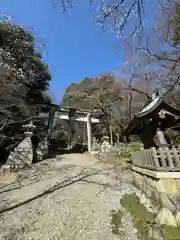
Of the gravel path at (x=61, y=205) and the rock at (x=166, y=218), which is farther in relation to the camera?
the rock at (x=166, y=218)

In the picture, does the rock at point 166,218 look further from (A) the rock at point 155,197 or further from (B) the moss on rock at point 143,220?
(A) the rock at point 155,197

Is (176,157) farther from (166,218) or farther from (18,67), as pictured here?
(18,67)

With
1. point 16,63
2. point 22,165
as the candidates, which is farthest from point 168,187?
point 16,63

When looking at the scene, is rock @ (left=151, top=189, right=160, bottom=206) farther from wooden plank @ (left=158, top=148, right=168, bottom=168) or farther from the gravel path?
the gravel path

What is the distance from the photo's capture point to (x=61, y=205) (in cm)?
531

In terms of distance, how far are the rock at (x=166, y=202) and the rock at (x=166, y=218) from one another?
84 millimetres

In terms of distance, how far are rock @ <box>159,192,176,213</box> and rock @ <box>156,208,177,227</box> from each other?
0.28 ft

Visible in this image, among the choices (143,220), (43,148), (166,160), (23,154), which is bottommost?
(143,220)

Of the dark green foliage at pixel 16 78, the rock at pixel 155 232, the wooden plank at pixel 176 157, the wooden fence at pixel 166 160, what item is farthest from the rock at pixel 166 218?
the dark green foliage at pixel 16 78

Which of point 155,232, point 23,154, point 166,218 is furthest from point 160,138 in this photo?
point 23,154

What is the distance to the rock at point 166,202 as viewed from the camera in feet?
13.9

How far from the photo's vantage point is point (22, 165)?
368 inches

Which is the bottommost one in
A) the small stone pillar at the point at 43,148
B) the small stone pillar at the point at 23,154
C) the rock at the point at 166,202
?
the rock at the point at 166,202

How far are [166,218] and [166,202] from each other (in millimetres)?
341
